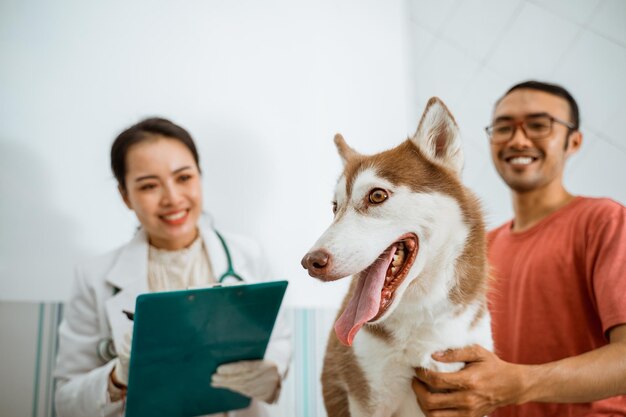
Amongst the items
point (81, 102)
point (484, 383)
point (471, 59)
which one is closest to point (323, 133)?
point (471, 59)

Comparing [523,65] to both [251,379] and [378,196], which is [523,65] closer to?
[378,196]

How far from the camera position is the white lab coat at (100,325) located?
4.29ft

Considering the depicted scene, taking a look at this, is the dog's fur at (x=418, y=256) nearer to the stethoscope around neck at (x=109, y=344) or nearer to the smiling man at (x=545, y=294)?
the smiling man at (x=545, y=294)

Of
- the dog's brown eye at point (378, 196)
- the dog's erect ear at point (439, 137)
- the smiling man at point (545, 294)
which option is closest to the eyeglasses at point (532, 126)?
the smiling man at point (545, 294)

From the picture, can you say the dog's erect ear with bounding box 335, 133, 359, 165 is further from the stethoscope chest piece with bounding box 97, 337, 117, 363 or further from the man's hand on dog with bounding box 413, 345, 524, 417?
the stethoscope chest piece with bounding box 97, 337, 117, 363

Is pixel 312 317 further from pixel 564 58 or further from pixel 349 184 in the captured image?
pixel 564 58

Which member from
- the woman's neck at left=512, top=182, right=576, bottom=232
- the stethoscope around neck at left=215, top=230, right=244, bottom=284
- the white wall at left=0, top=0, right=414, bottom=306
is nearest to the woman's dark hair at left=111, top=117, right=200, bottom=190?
the white wall at left=0, top=0, right=414, bottom=306

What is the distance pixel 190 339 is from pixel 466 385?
621 millimetres

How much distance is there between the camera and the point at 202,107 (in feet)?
5.83

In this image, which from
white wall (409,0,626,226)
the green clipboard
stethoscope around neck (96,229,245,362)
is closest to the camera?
the green clipboard

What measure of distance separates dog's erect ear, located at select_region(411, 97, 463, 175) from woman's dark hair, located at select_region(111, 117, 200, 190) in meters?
0.87

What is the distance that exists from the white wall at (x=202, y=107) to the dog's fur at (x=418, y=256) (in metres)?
0.76

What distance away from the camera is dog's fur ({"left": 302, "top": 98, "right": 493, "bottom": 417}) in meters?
0.86

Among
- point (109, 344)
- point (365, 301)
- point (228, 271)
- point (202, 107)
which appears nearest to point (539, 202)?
point (365, 301)
